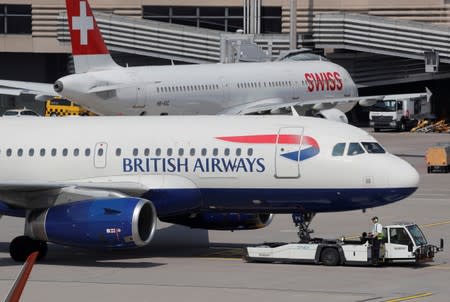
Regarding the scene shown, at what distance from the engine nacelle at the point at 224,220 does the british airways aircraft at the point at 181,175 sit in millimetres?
82

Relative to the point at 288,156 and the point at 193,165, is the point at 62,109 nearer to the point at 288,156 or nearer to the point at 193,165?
the point at 193,165

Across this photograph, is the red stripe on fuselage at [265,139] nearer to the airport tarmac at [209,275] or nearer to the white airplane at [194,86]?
the airport tarmac at [209,275]

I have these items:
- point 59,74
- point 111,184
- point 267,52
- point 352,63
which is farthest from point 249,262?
point 59,74

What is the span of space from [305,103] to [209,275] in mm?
38484

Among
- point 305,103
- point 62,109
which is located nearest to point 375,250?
point 305,103

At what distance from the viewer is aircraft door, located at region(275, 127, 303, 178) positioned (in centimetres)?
2991

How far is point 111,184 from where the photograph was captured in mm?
30547

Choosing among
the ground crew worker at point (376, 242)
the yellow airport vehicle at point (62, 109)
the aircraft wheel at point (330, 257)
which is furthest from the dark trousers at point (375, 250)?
the yellow airport vehicle at point (62, 109)

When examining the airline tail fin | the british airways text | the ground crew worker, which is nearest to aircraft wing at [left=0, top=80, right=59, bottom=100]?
the airline tail fin

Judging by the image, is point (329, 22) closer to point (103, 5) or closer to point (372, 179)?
point (103, 5)

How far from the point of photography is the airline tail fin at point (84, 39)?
6034 cm

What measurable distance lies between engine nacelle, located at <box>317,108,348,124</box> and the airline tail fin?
1120 centimetres

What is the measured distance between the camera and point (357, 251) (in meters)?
29.0

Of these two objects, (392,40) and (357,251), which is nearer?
(357,251)
